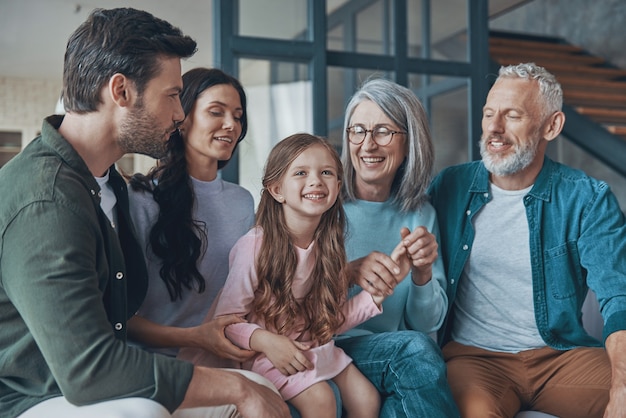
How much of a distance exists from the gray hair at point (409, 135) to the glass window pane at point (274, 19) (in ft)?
4.02

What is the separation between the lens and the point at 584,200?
216 cm

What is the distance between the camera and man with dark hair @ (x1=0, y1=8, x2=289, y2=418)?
1.24 meters

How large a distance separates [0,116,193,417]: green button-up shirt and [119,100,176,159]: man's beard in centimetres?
14

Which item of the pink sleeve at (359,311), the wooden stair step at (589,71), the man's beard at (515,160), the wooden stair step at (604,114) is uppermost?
the wooden stair step at (589,71)

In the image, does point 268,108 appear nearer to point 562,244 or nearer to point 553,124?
point 553,124

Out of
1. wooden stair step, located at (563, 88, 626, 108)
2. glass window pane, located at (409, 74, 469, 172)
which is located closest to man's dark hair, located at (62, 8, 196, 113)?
glass window pane, located at (409, 74, 469, 172)

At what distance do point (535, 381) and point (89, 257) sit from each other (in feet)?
4.67

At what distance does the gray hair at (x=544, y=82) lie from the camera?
2.30m

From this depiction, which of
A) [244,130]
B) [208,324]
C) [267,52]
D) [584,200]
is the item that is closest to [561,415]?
[584,200]

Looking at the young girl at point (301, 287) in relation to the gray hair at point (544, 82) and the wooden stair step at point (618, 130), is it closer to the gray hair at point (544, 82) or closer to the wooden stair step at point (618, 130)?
the gray hair at point (544, 82)

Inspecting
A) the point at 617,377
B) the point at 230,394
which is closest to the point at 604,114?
the point at 617,377

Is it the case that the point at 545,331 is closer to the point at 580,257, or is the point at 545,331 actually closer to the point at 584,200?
the point at 580,257

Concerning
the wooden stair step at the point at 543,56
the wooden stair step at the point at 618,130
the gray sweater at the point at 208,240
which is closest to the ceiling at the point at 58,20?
the wooden stair step at the point at 543,56

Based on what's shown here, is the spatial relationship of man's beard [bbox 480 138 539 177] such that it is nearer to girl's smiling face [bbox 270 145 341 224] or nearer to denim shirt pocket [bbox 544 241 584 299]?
denim shirt pocket [bbox 544 241 584 299]
